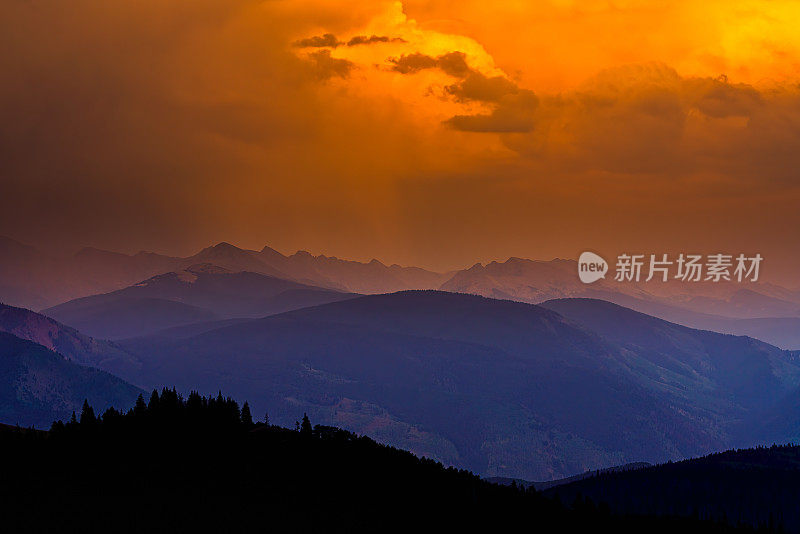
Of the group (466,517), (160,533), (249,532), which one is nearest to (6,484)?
(160,533)

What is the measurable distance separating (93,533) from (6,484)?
37.7 metres

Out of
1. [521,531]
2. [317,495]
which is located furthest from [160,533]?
[521,531]

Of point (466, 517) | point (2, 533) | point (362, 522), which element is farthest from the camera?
point (466, 517)

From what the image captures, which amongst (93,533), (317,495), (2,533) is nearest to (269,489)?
(317,495)

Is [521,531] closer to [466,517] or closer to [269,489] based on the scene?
[466,517]

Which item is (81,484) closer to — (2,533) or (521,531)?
(2,533)

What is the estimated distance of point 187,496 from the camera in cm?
19225

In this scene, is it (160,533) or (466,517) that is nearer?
(160,533)

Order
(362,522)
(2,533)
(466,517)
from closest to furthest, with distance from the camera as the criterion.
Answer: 1. (2,533)
2. (362,522)
3. (466,517)

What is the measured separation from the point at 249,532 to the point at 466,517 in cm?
5056

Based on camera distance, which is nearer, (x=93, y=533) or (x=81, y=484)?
(x=93, y=533)

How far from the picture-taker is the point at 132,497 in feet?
623

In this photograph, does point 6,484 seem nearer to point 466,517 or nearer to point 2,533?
point 2,533

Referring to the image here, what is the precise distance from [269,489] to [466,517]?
1741 inches
